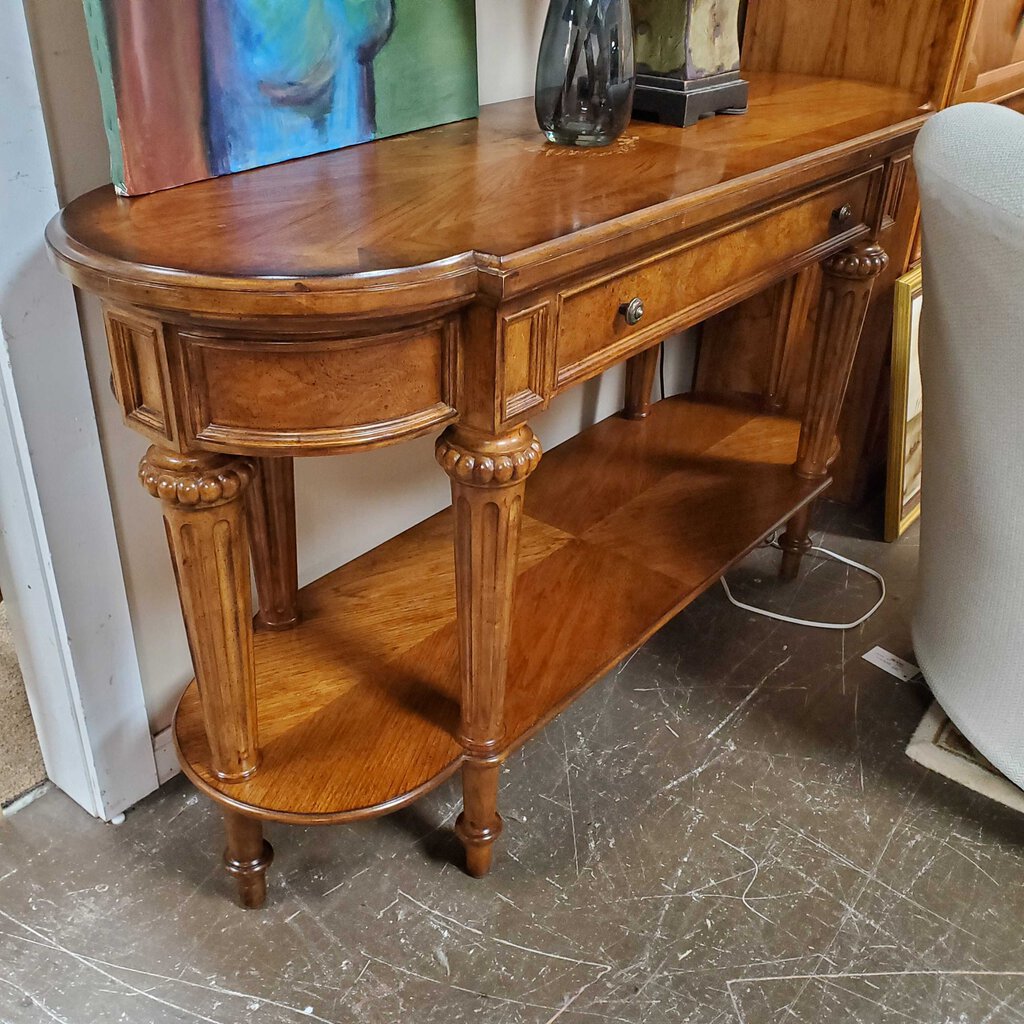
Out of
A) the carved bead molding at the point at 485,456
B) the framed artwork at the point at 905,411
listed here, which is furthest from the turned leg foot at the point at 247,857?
the framed artwork at the point at 905,411

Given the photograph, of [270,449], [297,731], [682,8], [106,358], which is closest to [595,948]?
[297,731]

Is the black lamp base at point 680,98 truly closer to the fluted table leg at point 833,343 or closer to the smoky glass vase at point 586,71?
the smoky glass vase at point 586,71

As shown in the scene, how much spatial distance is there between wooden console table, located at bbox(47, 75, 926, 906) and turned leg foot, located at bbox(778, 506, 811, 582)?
0.36ft

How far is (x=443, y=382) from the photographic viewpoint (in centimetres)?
84

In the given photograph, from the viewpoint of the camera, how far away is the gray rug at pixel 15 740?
1.34 meters

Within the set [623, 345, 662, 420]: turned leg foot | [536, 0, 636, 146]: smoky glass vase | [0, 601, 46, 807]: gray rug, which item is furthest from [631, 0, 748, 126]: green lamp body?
[0, 601, 46, 807]: gray rug

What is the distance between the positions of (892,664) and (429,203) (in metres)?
1.18

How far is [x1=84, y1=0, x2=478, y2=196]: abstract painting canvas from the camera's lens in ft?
2.80

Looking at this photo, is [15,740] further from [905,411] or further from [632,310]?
[905,411]

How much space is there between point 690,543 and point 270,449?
87 cm

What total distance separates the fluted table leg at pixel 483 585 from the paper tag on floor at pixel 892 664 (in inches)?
31.3

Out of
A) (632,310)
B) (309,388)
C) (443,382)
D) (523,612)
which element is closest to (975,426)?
(632,310)

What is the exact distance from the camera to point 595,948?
115 cm

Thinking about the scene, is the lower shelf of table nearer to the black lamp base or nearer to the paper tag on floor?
the paper tag on floor
